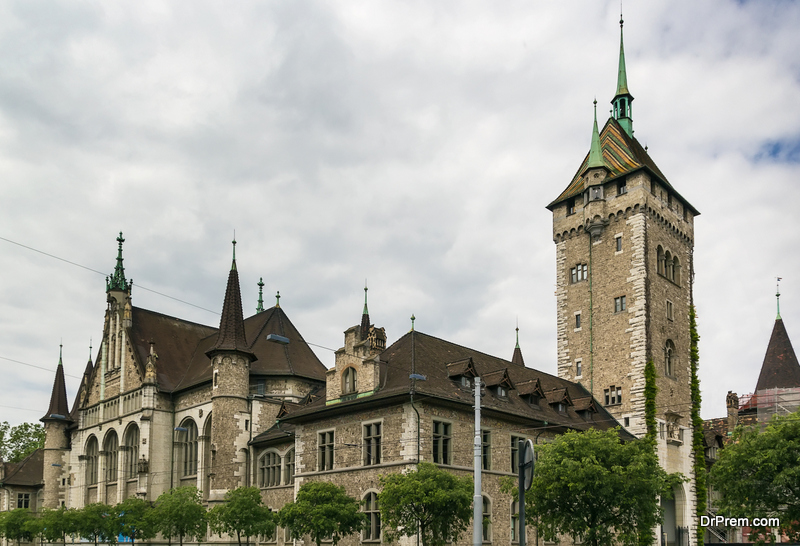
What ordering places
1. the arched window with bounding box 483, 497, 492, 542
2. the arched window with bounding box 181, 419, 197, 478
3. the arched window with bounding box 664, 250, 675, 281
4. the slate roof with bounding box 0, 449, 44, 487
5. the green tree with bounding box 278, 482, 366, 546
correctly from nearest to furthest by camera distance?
the green tree with bounding box 278, 482, 366, 546
the arched window with bounding box 483, 497, 492, 542
the arched window with bounding box 181, 419, 197, 478
the arched window with bounding box 664, 250, 675, 281
the slate roof with bounding box 0, 449, 44, 487

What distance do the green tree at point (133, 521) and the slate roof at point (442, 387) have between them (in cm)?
1047

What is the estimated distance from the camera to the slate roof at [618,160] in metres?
55.9

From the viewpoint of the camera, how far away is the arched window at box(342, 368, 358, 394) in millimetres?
39281

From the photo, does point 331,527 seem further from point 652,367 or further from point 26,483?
point 26,483

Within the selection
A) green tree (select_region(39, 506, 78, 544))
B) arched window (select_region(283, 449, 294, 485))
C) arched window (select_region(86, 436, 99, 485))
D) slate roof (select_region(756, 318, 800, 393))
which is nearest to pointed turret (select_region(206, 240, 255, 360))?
arched window (select_region(283, 449, 294, 485))

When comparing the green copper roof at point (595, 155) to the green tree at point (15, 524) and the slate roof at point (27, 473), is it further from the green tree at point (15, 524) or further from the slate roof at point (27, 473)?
the slate roof at point (27, 473)

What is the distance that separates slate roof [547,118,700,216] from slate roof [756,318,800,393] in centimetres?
2430

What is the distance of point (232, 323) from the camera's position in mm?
49844

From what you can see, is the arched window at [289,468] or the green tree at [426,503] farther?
the arched window at [289,468]

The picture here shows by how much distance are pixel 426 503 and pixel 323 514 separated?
4.72 meters

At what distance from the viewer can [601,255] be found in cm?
5484

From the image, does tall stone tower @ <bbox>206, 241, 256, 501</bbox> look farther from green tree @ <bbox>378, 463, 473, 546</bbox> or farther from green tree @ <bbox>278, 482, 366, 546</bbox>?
green tree @ <bbox>378, 463, 473, 546</bbox>

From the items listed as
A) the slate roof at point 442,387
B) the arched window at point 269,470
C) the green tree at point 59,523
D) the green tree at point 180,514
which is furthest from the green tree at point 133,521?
the slate roof at point 442,387

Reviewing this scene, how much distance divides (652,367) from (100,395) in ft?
125
